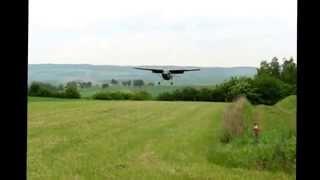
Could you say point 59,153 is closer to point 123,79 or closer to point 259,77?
point 123,79

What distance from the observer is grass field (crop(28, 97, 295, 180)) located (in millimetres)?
1565

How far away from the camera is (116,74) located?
1.39 meters

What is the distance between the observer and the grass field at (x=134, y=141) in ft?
5.14

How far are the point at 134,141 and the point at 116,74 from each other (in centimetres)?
51

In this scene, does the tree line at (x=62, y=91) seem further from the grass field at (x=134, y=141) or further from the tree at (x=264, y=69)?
the tree at (x=264, y=69)

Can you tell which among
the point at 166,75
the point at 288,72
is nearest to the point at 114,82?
the point at 166,75

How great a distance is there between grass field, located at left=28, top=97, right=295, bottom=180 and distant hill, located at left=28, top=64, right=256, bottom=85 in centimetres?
13

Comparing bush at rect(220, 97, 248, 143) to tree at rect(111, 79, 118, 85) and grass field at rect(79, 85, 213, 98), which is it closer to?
grass field at rect(79, 85, 213, 98)

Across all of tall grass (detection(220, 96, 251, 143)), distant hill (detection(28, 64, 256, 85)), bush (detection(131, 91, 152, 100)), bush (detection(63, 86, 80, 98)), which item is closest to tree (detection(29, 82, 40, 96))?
distant hill (detection(28, 64, 256, 85))

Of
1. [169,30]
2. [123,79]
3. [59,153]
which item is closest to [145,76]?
[123,79]

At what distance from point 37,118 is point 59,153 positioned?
17.6 inches

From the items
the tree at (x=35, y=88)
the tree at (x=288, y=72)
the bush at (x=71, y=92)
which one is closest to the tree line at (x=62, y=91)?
the bush at (x=71, y=92)
